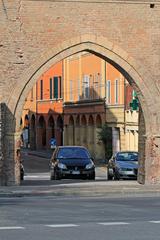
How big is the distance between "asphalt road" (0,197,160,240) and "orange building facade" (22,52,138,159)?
120ft

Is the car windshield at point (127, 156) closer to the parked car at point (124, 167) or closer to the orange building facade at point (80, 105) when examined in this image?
the parked car at point (124, 167)

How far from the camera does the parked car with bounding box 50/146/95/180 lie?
36.0 m

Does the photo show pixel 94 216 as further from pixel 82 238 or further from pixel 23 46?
pixel 23 46

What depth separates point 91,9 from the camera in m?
31.7

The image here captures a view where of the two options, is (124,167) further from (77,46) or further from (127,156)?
(77,46)

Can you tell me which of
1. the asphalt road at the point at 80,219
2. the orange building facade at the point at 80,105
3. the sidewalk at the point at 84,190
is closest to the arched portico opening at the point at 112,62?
the sidewalk at the point at 84,190

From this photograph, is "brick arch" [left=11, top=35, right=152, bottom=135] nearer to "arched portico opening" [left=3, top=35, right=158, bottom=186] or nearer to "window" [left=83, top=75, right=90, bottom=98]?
"arched portico opening" [left=3, top=35, right=158, bottom=186]

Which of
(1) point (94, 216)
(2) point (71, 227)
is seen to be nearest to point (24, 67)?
(1) point (94, 216)

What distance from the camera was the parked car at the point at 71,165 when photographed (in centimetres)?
3597

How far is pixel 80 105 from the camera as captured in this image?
74.6 metres

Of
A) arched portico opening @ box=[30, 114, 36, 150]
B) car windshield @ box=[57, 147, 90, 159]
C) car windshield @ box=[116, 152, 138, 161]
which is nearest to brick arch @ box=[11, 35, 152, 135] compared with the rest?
car windshield @ box=[57, 147, 90, 159]

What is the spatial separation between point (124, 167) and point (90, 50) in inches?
316

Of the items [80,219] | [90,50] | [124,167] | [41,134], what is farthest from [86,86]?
[80,219]

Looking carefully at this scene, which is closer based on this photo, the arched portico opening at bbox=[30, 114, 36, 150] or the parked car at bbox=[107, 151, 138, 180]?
the parked car at bbox=[107, 151, 138, 180]
